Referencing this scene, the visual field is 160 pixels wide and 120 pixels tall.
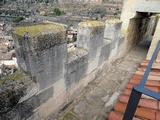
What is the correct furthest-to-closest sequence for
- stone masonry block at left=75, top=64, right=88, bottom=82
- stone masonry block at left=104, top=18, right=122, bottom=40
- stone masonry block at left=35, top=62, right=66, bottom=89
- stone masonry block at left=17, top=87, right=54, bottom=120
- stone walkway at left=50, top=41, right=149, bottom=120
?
stone masonry block at left=104, top=18, right=122, bottom=40 < stone masonry block at left=75, top=64, right=88, bottom=82 < stone walkway at left=50, top=41, right=149, bottom=120 < stone masonry block at left=35, top=62, right=66, bottom=89 < stone masonry block at left=17, top=87, right=54, bottom=120

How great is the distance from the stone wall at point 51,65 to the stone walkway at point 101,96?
0.53 feet

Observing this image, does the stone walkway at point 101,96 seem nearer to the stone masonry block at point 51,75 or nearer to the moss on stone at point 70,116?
the moss on stone at point 70,116

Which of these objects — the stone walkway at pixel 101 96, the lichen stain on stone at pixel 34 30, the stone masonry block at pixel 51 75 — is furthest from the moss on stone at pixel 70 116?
the lichen stain on stone at pixel 34 30

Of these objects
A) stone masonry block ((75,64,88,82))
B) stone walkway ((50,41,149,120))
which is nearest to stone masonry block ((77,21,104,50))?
stone masonry block ((75,64,88,82))

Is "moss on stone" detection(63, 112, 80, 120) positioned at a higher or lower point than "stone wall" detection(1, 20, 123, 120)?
lower

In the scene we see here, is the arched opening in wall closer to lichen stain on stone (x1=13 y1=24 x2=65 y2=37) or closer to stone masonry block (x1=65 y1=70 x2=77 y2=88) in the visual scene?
stone masonry block (x1=65 y1=70 x2=77 y2=88)

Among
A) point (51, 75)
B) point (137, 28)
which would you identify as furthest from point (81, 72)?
point (137, 28)

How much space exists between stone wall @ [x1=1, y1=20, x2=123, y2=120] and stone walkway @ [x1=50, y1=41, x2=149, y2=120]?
16cm

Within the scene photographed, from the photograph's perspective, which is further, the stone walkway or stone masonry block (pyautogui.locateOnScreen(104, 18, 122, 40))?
stone masonry block (pyautogui.locateOnScreen(104, 18, 122, 40))

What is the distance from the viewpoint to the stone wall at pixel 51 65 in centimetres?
155

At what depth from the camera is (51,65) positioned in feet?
6.14

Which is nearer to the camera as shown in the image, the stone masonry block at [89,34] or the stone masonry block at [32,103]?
the stone masonry block at [32,103]

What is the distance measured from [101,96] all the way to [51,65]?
4.89ft

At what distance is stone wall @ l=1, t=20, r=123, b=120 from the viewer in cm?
155
